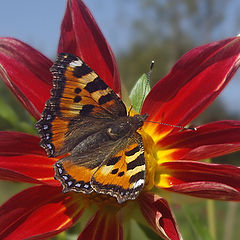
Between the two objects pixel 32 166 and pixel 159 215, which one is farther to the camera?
pixel 32 166

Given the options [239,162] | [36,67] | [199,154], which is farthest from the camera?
[239,162]

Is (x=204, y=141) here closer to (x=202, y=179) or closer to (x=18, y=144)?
(x=202, y=179)

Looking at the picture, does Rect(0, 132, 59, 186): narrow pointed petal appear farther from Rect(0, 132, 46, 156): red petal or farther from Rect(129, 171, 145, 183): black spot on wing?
Rect(129, 171, 145, 183): black spot on wing

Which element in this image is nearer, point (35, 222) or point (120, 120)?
point (35, 222)

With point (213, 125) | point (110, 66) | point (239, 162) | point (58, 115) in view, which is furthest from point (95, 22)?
point (239, 162)

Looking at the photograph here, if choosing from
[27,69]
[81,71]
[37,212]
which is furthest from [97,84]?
[37,212]

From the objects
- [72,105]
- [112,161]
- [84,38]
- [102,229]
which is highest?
[84,38]

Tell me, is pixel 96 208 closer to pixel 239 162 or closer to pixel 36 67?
pixel 36 67

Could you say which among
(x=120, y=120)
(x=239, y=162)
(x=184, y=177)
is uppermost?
(x=120, y=120)
